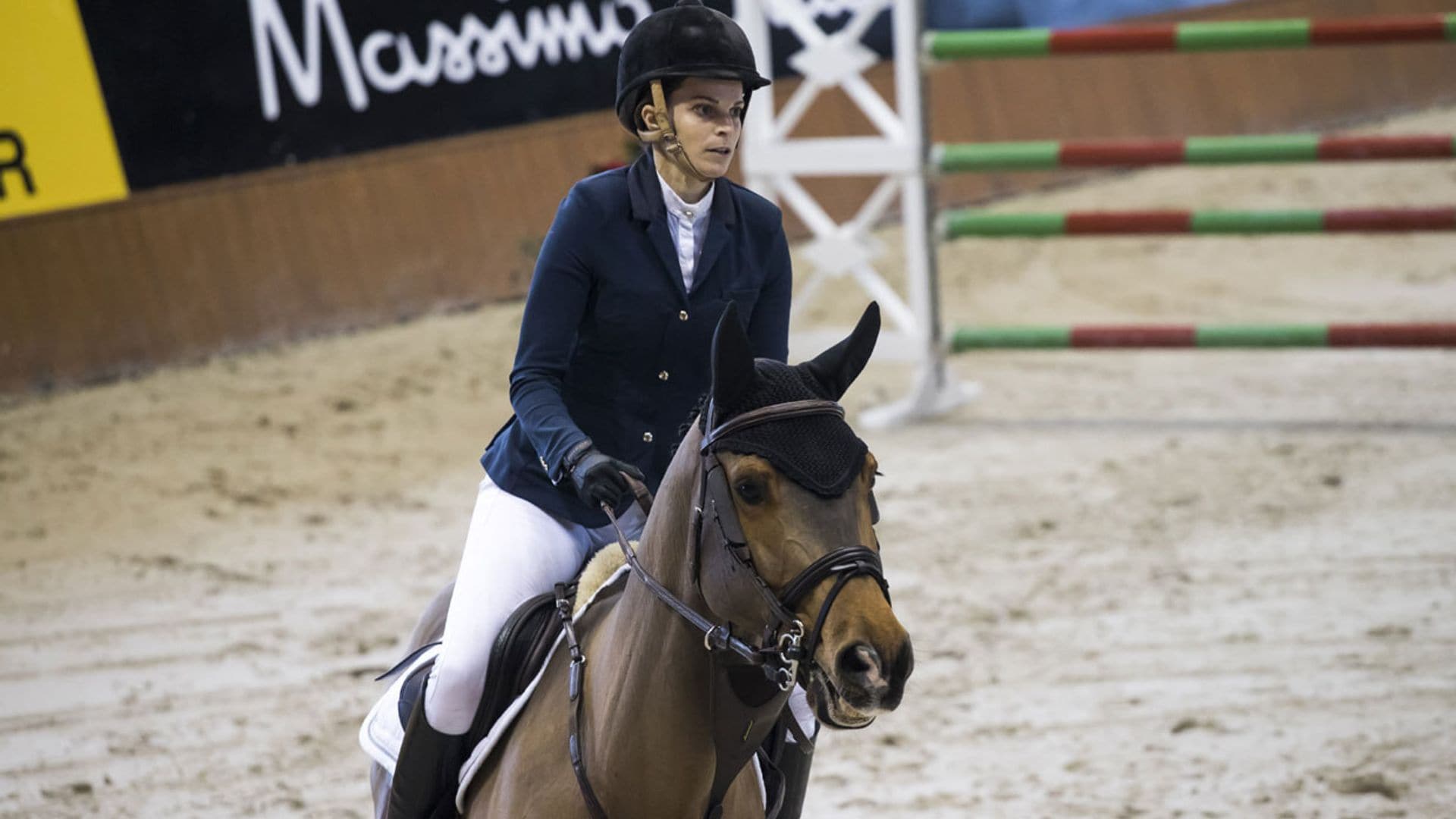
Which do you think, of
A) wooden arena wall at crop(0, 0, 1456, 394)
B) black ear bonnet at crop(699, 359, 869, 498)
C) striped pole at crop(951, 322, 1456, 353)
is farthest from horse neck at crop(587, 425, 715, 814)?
wooden arena wall at crop(0, 0, 1456, 394)

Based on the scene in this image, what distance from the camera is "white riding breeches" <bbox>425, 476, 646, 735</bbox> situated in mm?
2707

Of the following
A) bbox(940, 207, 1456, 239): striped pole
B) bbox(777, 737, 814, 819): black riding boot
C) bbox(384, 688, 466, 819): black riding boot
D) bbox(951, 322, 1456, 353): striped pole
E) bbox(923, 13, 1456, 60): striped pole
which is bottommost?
bbox(951, 322, 1456, 353): striped pole

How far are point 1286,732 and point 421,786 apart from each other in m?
2.74

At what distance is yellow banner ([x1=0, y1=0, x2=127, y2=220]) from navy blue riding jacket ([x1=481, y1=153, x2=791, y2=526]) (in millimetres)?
5829

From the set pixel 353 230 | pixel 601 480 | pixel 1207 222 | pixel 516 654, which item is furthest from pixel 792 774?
pixel 353 230

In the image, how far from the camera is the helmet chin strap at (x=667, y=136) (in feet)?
8.39

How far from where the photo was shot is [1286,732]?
4.55m

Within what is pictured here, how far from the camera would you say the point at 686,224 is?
2.69 meters

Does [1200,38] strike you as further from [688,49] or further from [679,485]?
[679,485]

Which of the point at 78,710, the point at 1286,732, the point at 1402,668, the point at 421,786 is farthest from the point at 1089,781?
the point at 78,710

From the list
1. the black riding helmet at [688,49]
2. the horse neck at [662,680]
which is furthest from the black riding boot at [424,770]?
the black riding helmet at [688,49]

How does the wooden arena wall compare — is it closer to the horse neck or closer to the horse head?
the horse neck

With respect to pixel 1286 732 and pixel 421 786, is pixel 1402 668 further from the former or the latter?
pixel 421 786

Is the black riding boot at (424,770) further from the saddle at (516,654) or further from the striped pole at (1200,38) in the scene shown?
the striped pole at (1200,38)
